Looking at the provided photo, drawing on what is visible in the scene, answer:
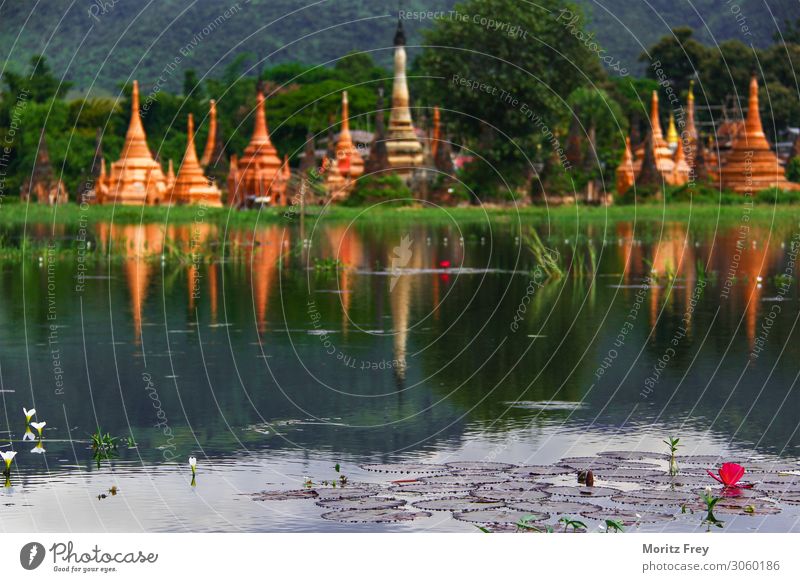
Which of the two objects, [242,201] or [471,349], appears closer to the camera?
[471,349]

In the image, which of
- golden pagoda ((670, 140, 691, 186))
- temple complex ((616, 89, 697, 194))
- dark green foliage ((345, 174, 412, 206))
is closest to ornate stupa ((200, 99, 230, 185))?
dark green foliage ((345, 174, 412, 206))

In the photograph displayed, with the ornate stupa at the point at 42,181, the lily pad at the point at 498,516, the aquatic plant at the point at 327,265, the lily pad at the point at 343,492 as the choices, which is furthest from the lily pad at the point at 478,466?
the ornate stupa at the point at 42,181

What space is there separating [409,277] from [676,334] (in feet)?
39.6

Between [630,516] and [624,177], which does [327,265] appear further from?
[624,177]

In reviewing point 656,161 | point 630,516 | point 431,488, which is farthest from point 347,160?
point 630,516

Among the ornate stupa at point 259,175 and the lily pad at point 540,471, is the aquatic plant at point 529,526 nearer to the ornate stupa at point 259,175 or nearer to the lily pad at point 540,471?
the lily pad at point 540,471

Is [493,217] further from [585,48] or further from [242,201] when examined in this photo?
[585,48]

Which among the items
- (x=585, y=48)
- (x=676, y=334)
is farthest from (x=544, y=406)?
(x=585, y=48)

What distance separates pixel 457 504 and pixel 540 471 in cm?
136

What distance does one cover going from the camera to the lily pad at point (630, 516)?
39.0ft

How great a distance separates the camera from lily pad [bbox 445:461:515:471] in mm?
13656

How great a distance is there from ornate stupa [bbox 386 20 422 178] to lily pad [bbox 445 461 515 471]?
71.9 metres

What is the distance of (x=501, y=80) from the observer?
89812 mm
